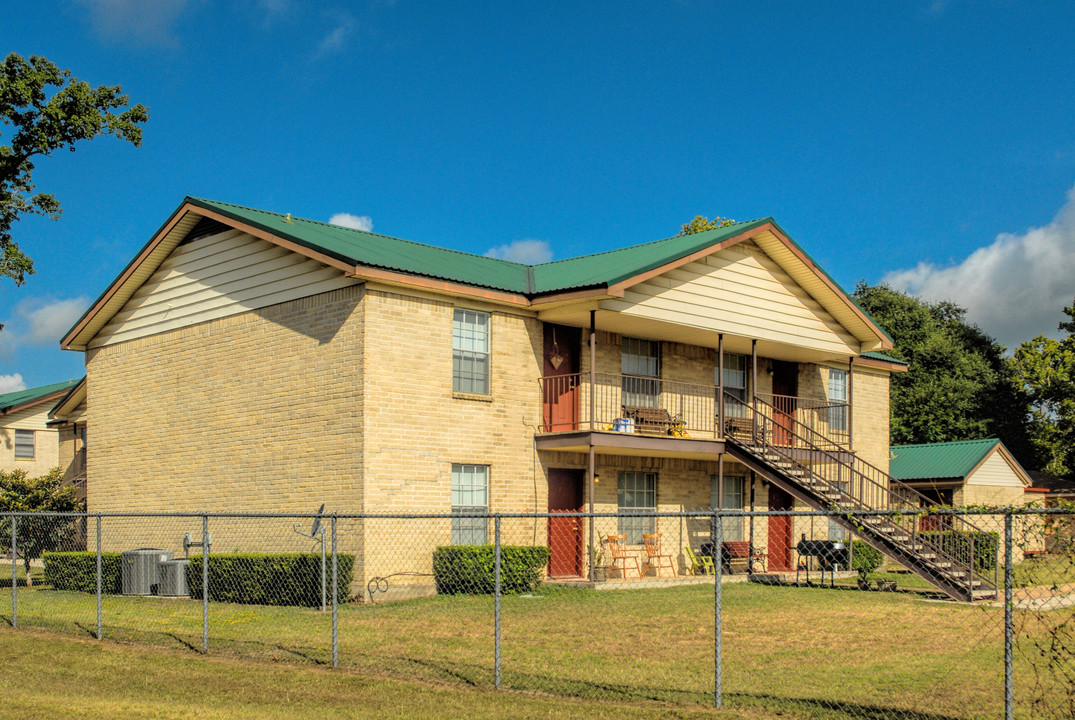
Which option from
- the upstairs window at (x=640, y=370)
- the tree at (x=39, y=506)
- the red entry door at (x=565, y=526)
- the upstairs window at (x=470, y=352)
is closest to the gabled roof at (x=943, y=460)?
the upstairs window at (x=640, y=370)

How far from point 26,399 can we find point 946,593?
34407 millimetres

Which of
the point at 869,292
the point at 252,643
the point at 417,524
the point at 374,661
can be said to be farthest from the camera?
the point at 869,292

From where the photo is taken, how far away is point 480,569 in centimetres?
1858

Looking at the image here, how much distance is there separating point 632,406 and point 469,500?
478 centimetres

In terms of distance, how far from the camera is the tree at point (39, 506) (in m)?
26.0

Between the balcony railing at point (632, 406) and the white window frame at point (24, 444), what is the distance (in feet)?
89.4

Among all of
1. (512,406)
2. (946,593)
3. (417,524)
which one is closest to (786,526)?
(946,593)

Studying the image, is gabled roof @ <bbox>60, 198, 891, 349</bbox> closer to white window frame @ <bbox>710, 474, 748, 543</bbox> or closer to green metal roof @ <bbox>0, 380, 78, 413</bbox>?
white window frame @ <bbox>710, 474, 748, 543</bbox>

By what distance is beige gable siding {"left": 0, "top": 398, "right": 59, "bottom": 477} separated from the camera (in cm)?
4000

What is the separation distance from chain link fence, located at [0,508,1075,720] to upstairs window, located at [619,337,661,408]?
2.69 m

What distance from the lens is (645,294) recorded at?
21.2m

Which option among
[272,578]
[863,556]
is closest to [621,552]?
[863,556]

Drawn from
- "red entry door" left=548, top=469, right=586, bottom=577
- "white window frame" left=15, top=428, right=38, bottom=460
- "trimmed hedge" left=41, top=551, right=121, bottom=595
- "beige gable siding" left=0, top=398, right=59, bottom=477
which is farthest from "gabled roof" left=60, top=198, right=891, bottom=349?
"white window frame" left=15, top=428, right=38, bottom=460

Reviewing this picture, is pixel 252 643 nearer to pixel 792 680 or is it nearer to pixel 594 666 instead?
pixel 594 666
